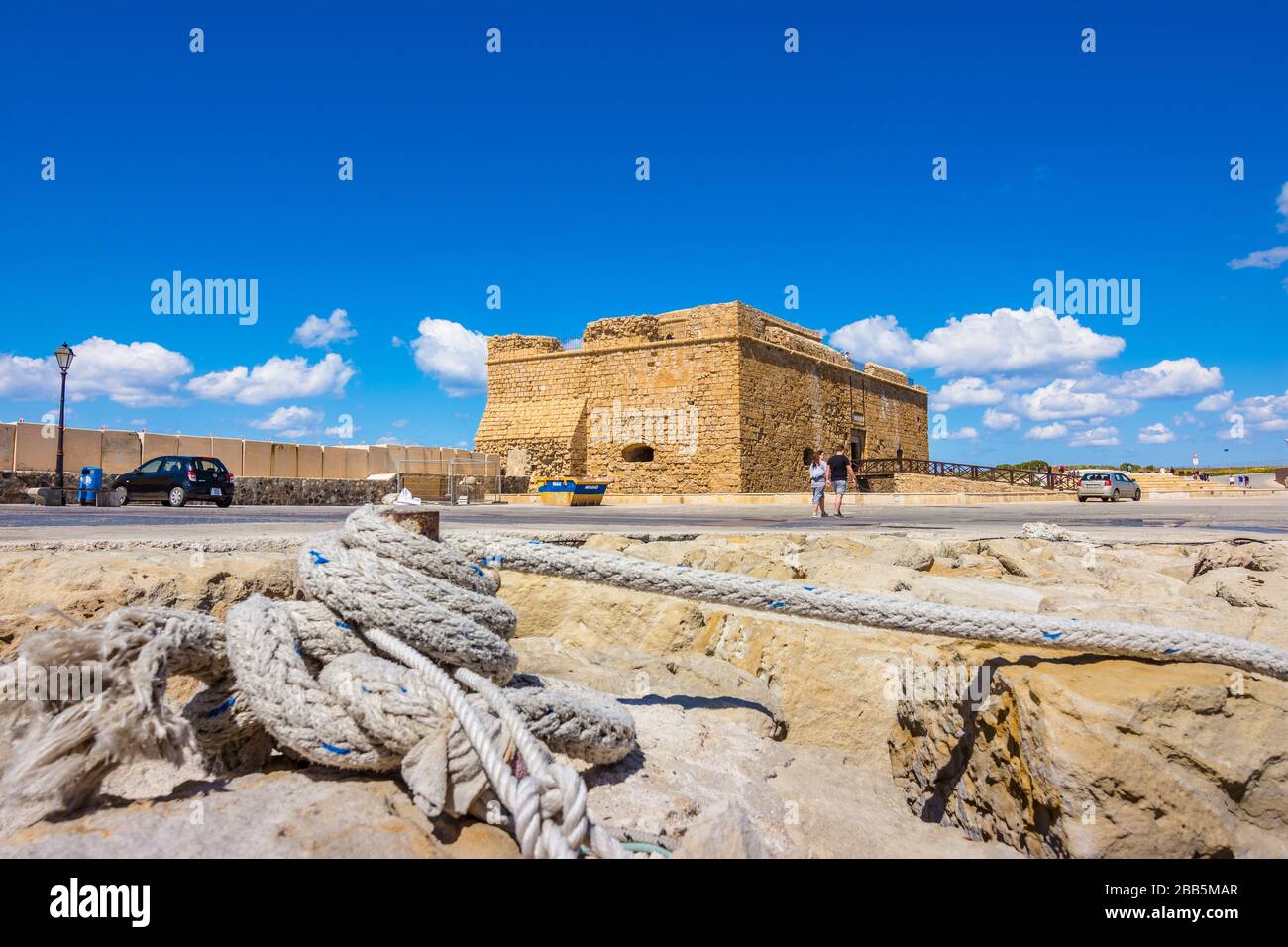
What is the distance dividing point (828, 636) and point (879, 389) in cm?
3124

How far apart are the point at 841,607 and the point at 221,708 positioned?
70.5 inches

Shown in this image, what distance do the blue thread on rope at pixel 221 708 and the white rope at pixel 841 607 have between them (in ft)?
2.51

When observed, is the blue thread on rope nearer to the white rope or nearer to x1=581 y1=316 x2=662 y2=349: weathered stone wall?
the white rope

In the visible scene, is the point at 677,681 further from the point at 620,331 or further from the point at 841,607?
the point at 620,331

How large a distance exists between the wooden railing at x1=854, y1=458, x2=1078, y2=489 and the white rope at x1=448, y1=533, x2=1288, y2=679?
2813 centimetres

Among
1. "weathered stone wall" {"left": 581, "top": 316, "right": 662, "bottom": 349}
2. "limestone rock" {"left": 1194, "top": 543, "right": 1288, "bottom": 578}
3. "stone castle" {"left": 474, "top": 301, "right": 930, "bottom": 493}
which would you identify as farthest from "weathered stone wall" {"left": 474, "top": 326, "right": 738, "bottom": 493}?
"limestone rock" {"left": 1194, "top": 543, "right": 1288, "bottom": 578}

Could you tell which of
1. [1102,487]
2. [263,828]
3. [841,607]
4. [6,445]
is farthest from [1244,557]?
[6,445]

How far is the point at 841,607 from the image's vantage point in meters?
2.31

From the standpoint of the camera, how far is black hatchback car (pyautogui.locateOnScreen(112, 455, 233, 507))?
14508 millimetres

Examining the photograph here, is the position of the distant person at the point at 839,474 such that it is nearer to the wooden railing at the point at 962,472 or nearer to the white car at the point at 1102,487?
the white car at the point at 1102,487

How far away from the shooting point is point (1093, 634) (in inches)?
88.8

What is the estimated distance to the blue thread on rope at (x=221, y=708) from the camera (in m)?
1.77
